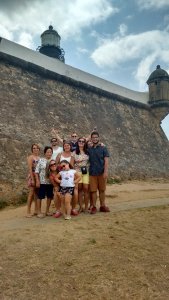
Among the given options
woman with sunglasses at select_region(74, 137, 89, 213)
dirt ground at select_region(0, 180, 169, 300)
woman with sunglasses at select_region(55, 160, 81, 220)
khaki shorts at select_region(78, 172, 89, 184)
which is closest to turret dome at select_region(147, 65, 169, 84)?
woman with sunglasses at select_region(74, 137, 89, 213)

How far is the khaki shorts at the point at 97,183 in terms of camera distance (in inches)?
257

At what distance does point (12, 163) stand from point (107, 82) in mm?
10676

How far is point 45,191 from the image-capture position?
21.0 feet

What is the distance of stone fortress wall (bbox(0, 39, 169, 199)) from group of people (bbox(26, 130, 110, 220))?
2461 millimetres

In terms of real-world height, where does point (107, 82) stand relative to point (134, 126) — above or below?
above

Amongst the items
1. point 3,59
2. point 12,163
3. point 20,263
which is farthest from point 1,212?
point 3,59

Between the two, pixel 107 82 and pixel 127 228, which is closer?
pixel 127 228

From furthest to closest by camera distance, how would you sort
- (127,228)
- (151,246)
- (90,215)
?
1. (90,215)
2. (127,228)
3. (151,246)

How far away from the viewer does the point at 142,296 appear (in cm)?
309

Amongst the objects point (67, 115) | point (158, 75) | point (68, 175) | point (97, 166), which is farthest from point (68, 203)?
point (158, 75)

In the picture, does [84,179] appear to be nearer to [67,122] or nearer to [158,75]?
[67,122]

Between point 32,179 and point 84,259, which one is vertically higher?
point 32,179

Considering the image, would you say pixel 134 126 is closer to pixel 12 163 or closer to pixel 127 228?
pixel 12 163

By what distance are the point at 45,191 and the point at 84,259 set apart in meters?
2.75
